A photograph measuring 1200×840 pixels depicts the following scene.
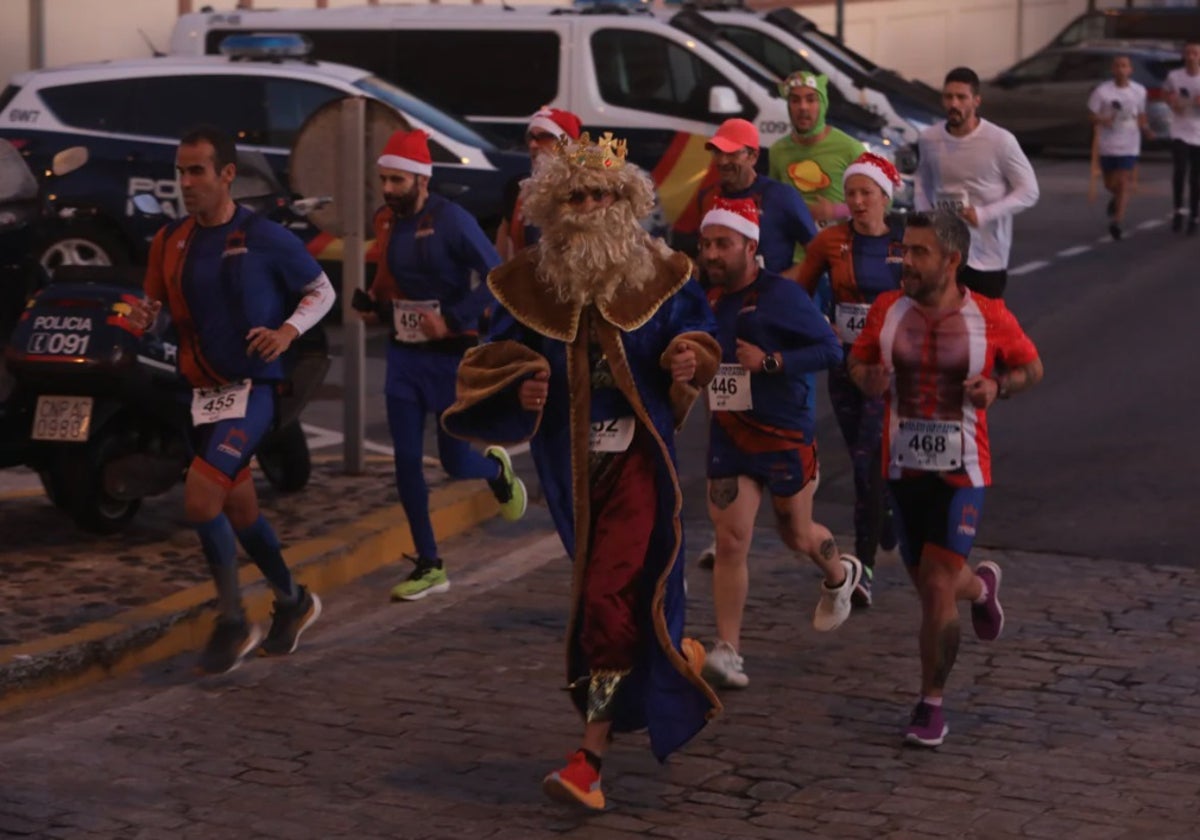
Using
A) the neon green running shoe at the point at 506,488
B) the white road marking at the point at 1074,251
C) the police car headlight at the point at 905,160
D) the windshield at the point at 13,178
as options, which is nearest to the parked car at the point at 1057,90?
the white road marking at the point at 1074,251

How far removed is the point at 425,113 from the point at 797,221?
8.22 meters

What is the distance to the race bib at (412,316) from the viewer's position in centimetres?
973

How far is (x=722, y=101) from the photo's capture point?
1870cm

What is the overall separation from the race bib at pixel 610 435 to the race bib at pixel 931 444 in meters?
0.95

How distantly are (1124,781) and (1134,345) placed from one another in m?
9.45

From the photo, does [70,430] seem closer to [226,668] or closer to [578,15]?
[226,668]

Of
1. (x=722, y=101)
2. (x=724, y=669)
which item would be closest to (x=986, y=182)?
(x=724, y=669)

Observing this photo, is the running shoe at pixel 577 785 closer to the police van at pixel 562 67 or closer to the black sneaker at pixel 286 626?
the black sneaker at pixel 286 626

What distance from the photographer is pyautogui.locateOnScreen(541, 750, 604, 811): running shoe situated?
688 cm

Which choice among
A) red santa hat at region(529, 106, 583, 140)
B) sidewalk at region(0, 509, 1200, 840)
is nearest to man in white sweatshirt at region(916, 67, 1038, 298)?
red santa hat at region(529, 106, 583, 140)

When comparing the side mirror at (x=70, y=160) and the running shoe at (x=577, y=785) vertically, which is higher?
the side mirror at (x=70, y=160)

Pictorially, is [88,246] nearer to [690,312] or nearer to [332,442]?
[332,442]

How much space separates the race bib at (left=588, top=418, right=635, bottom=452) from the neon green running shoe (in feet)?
9.96

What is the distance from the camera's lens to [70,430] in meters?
9.65
